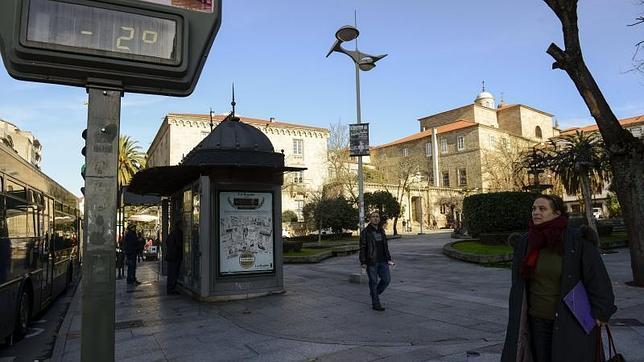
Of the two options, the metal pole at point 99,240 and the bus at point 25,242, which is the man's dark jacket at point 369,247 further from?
the metal pole at point 99,240

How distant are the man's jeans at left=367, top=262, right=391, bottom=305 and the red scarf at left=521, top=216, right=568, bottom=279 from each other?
5.44 m

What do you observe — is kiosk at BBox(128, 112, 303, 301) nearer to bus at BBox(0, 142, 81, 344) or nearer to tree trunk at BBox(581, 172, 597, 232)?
bus at BBox(0, 142, 81, 344)

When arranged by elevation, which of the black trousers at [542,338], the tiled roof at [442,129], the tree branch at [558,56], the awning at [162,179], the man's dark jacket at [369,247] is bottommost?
the black trousers at [542,338]

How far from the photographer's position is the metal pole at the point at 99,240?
2586mm

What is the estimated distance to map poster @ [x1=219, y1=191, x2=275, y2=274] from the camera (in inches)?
438

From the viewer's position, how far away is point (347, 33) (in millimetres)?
13711

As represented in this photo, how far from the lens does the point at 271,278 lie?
37.8 ft

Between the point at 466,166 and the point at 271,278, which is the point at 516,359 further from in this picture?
the point at 466,166

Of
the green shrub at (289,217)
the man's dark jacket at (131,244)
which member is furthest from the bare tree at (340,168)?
the man's dark jacket at (131,244)

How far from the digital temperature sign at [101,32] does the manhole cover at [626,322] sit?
304 inches

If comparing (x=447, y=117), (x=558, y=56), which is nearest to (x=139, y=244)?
(x=558, y=56)

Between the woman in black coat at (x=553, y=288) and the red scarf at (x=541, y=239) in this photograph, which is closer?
the woman in black coat at (x=553, y=288)

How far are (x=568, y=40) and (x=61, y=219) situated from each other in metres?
13.7

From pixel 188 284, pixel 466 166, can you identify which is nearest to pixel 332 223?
pixel 188 284
